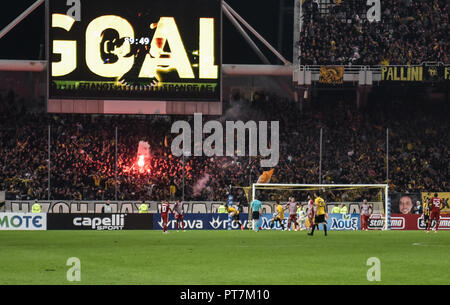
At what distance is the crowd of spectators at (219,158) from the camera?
51.2 meters

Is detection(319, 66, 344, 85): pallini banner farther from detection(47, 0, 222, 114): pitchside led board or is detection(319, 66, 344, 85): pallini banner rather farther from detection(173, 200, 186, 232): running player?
detection(173, 200, 186, 232): running player

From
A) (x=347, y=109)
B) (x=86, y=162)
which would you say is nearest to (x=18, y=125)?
(x=86, y=162)

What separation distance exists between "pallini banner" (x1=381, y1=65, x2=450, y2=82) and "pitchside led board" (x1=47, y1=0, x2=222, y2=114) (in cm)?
1103

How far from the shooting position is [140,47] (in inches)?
2053

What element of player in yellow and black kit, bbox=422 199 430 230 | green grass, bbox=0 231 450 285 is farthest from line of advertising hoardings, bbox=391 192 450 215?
green grass, bbox=0 231 450 285

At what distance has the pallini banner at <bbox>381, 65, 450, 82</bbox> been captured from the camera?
53.8 metres

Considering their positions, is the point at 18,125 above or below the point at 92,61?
below

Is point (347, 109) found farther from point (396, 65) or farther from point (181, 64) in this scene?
point (181, 64)

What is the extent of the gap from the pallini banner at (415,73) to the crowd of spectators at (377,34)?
→ 54.2 inches

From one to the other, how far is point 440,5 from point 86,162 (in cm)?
2646

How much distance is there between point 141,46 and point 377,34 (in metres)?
16.4

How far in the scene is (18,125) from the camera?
55375 millimetres

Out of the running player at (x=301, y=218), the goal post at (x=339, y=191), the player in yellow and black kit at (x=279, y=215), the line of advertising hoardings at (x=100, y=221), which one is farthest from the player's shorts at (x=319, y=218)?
the goal post at (x=339, y=191)
